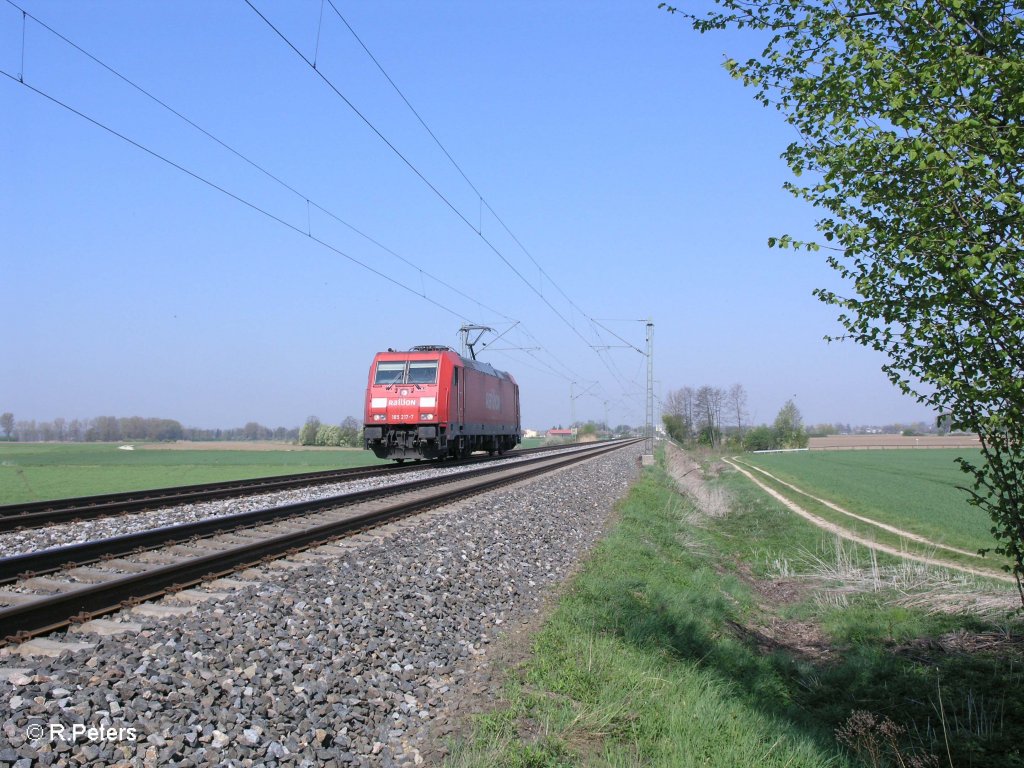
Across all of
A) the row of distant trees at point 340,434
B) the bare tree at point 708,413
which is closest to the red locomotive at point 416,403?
the row of distant trees at point 340,434

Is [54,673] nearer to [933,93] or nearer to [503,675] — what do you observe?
[503,675]

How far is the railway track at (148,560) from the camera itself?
18.0 ft

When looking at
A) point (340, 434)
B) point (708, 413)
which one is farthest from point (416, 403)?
point (708, 413)

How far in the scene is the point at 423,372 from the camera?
25.4 m

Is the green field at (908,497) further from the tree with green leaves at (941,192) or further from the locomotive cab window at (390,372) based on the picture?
the locomotive cab window at (390,372)

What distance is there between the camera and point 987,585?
11.7m

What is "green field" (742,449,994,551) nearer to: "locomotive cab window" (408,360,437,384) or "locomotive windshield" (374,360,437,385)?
"locomotive cab window" (408,360,437,384)

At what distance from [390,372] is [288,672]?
21.4 metres

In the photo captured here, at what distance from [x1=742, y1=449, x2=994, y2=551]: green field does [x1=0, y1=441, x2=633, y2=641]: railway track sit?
794 cm

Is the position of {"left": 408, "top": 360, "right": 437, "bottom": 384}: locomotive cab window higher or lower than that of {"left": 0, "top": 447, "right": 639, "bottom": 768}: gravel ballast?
higher

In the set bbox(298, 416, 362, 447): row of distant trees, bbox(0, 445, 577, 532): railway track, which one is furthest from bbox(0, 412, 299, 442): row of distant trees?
bbox(0, 445, 577, 532): railway track

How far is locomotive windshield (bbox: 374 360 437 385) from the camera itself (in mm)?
25234

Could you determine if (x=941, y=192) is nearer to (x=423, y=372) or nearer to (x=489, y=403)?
(x=423, y=372)

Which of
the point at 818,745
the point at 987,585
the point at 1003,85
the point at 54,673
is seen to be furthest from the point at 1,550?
the point at 987,585
